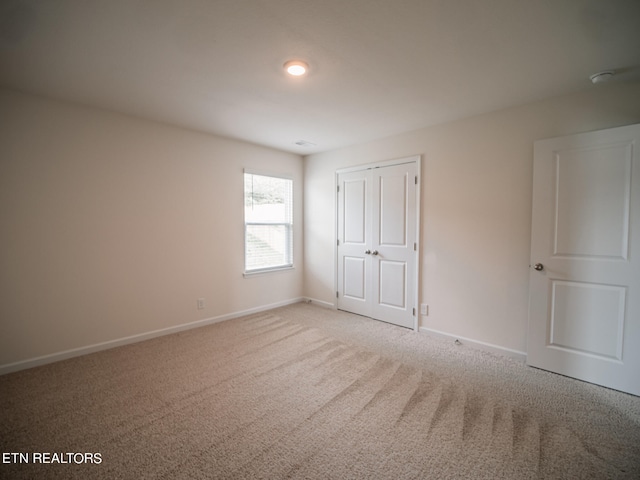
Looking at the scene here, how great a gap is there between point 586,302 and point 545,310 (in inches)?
11.9

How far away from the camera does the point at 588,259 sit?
2473 mm

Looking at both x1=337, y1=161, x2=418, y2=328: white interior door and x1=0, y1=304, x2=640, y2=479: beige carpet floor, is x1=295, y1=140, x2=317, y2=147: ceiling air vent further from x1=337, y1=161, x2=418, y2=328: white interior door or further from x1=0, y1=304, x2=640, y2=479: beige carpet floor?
x1=0, y1=304, x2=640, y2=479: beige carpet floor

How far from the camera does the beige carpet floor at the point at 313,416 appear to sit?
5.29 feet

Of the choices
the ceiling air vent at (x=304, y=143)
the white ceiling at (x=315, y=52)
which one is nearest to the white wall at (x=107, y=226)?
the white ceiling at (x=315, y=52)

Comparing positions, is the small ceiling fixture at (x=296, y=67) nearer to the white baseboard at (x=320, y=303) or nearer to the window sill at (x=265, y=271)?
the window sill at (x=265, y=271)

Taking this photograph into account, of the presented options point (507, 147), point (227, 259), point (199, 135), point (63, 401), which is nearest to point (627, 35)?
point (507, 147)

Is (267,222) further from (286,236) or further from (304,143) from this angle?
(304,143)

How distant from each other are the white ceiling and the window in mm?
1499

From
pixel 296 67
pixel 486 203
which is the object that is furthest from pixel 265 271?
pixel 486 203

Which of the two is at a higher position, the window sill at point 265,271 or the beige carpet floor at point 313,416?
the window sill at point 265,271

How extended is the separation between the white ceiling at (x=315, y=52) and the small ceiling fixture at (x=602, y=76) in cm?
5

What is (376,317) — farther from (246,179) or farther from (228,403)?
(246,179)

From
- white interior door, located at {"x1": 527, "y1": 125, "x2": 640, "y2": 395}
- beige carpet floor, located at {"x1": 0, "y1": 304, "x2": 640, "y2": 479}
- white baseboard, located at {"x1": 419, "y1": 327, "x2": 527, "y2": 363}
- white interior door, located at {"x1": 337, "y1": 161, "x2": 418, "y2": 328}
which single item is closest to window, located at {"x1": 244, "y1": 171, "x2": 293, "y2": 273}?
white interior door, located at {"x1": 337, "y1": 161, "x2": 418, "y2": 328}

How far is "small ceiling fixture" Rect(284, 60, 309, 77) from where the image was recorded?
2143 millimetres
